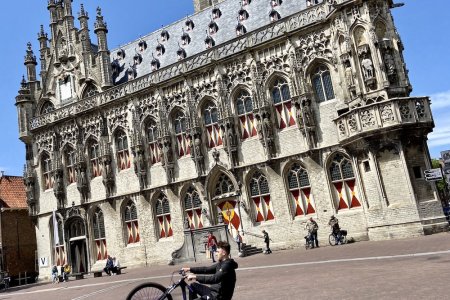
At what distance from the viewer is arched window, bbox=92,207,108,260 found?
2848 centimetres

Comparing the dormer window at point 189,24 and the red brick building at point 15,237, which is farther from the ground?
the dormer window at point 189,24

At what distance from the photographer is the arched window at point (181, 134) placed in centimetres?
2580

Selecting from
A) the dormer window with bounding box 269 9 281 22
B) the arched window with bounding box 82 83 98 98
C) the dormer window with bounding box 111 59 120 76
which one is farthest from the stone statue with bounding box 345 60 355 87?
the arched window with bounding box 82 83 98 98

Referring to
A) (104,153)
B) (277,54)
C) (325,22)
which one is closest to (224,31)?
(277,54)

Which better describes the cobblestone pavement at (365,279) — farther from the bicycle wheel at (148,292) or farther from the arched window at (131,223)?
the arched window at (131,223)

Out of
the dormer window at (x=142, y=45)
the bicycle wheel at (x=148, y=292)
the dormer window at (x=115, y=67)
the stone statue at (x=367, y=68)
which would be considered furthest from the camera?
the dormer window at (x=142, y=45)

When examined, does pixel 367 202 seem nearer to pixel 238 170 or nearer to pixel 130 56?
pixel 238 170

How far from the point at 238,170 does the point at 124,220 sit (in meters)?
9.49

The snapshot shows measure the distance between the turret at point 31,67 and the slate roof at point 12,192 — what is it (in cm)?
975

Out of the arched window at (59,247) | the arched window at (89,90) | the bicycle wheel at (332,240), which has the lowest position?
the bicycle wheel at (332,240)

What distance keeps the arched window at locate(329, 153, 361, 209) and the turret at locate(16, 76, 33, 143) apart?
2437cm

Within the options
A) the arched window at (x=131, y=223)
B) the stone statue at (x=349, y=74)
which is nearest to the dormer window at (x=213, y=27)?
the stone statue at (x=349, y=74)

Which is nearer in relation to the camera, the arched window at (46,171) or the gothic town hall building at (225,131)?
the gothic town hall building at (225,131)

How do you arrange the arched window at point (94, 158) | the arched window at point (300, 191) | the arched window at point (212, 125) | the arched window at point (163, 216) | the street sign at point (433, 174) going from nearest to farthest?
the street sign at point (433, 174) → the arched window at point (300, 191) → the arched window at point (212, 125) → the arched window at point (163, 216) → the arched window at point (94, 158)
